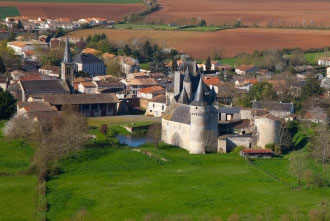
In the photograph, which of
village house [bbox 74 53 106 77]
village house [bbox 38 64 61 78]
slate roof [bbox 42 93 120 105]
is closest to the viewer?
slate roof [bbox 42 93 120 105]

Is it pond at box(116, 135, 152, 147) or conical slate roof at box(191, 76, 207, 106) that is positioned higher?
conical slate roof at box(191, 76, 207, 106)

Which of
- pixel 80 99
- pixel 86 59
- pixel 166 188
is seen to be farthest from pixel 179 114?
pixel 86 59

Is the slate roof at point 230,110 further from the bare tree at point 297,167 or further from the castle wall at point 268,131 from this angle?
the bare tree at point 297,167

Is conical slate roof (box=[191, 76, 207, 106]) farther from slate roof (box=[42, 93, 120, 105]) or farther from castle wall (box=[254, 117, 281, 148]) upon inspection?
slate roof (box=[42, 93, 120, 105])

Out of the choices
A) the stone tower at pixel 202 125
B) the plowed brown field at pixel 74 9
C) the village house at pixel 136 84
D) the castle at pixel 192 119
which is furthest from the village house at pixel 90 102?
the plowed brown field at pixel 74 9

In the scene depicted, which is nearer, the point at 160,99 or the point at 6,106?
the point at 6,106

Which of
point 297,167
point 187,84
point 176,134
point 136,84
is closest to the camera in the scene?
point 297,167

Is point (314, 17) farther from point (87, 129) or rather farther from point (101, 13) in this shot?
point (87, 129)

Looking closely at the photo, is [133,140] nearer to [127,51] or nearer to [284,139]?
[284,139]

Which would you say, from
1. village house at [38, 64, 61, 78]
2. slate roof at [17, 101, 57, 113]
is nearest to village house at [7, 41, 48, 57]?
village house at [38, 64, 61, 78]
